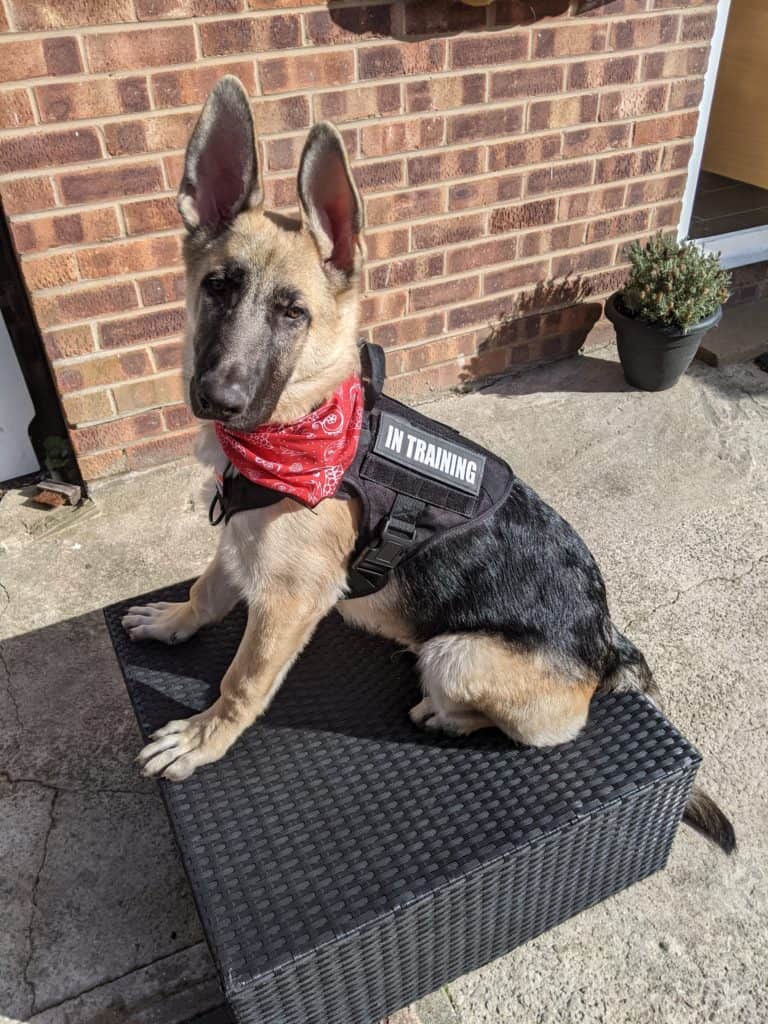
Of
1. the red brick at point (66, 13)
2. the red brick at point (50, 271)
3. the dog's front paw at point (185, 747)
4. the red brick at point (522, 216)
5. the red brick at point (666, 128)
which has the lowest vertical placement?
the dog's front paw at point (185, 747)

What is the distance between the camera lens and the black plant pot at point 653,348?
4.46 meters

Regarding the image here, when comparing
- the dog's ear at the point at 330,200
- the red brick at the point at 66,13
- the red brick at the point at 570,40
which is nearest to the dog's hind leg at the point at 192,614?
the dog's ear at the point at 330,200

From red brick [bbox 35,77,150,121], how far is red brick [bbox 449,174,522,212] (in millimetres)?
1647

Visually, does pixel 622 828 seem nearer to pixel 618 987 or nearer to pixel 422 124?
pixel 618 987

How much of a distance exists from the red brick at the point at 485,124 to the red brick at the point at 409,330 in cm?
92

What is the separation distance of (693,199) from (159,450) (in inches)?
149

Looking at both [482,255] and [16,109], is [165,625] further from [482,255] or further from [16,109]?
[482,255]

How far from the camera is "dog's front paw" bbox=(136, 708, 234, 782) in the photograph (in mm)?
2293

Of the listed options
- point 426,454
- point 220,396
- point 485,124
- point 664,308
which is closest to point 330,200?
point 220,396

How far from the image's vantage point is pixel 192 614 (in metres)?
2.78

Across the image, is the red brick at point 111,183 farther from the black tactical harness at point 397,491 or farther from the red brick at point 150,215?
the black tactical harness at point 397,491

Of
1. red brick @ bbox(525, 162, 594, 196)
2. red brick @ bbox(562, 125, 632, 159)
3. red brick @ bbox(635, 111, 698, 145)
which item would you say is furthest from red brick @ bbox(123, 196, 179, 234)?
red brick @ bbox(635, 111, 698, 145)

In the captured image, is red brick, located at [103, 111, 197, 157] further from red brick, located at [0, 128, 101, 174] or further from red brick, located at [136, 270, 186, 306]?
red brick, located at [136, 270, 186, 306]

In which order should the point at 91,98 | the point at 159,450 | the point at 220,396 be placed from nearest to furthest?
1. the point at 220,396
2. the point at 91,98
3. the point at 159,450
